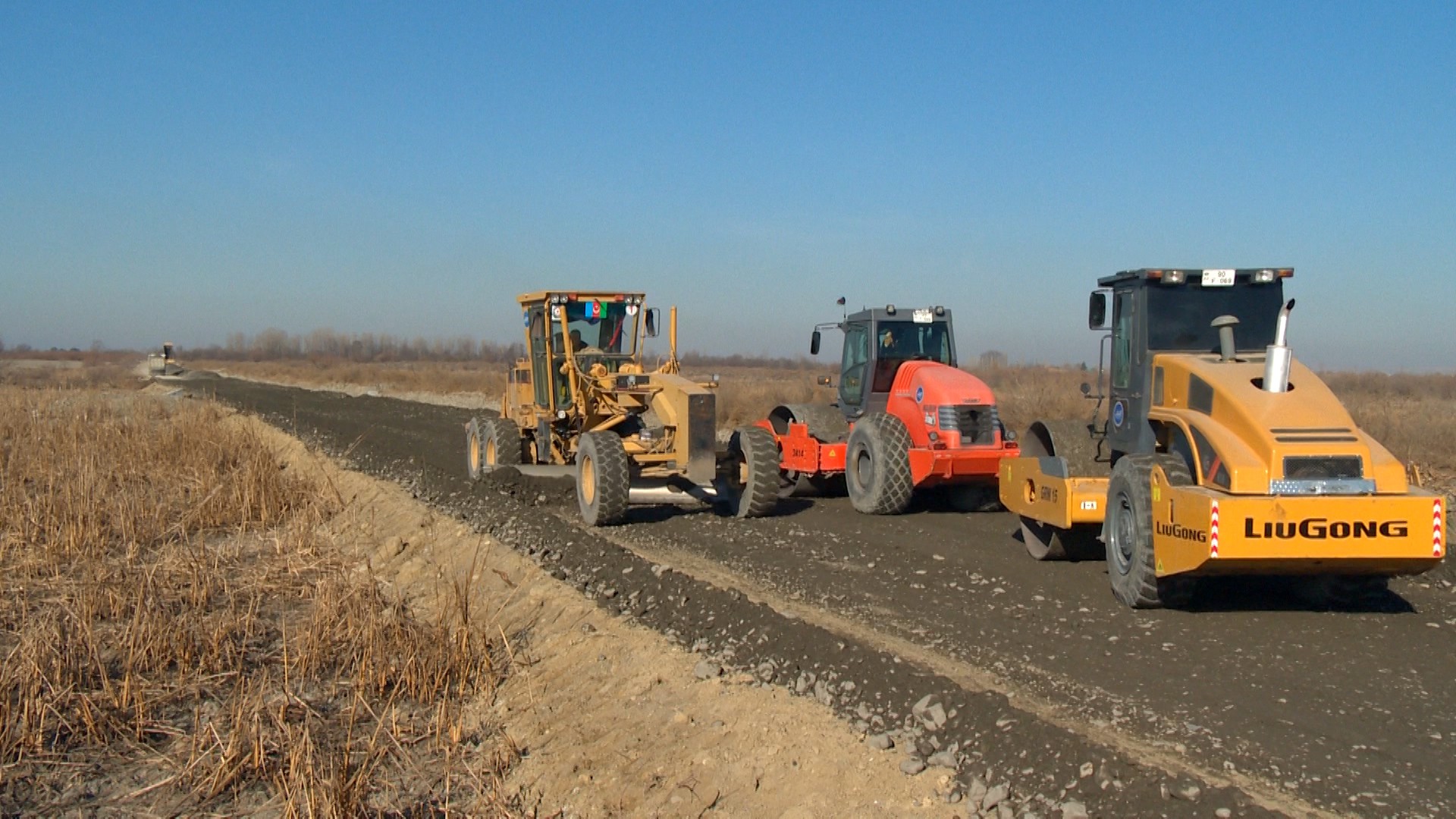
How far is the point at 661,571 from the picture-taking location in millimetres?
8430

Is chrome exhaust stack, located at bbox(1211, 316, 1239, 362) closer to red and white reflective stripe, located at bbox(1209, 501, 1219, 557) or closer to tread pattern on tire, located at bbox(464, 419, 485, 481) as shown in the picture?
red and white reflective stripe, located at bbox(1209, 501, 1219, 557)

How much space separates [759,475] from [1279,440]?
18.3 ft

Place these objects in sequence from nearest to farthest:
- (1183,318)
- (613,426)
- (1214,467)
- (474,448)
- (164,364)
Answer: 1. (1214,467)
2. (1183,318)
3. (613,426)
4. (474,448)
5. (164,364)

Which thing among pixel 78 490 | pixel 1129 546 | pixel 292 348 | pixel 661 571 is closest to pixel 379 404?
pixel 78 490

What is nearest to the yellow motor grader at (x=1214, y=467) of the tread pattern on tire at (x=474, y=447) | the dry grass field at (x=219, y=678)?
the dry grass field at (x=219, y=678)

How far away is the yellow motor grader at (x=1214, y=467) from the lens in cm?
624

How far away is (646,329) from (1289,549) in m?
7.96

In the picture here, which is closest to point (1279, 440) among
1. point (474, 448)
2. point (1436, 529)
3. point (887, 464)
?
point (1436, 529)

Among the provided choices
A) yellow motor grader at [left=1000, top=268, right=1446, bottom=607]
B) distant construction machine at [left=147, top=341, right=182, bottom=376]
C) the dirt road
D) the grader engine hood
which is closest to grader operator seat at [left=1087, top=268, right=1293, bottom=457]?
yellow motor grader at [left=1000, top=268, right=1446, bottom=607]

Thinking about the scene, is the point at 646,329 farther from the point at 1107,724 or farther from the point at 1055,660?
the point at 1107,724

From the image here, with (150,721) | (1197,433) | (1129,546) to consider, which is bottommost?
(150,721)

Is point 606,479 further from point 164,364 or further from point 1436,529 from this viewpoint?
point 164,364

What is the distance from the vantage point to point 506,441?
13.4m

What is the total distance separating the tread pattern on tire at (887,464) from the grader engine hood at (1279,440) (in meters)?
4.15
